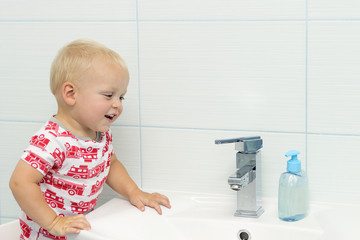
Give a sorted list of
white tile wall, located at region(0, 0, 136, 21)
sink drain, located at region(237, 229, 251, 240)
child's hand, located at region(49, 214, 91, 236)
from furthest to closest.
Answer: white tile wall, located at region(0, 0, 136, 21) < sink drain, located at region(237, 229, 251, 240) < child's hand, located at region(49, 214, 91, 236)

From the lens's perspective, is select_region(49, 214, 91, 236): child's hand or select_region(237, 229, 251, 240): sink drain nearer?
select_region(49, 214, 91, 236): child's hand

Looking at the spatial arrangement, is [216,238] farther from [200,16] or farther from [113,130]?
[200,16]

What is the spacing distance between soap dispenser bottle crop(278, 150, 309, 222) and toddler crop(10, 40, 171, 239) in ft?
1.02

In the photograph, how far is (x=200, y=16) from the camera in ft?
4.72

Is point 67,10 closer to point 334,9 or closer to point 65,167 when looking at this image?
point 65,167

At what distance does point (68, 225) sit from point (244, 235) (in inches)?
16.6

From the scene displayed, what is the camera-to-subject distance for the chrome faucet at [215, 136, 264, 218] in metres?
1.37

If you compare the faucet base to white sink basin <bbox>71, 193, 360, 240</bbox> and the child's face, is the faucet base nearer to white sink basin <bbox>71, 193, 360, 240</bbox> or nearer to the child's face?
white sink basin <bbox>71, 193, 360, 240</bbox>

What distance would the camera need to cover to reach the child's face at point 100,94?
4.20 feet

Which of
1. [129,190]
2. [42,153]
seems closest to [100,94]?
[42,153]

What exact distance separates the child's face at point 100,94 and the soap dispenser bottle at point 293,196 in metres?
0.45

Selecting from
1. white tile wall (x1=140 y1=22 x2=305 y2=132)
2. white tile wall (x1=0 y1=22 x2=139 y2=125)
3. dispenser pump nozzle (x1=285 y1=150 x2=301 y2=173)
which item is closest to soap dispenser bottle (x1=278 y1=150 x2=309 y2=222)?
dispenser pump nozzle (x1=285 y1=150 x2=301 y2=173)

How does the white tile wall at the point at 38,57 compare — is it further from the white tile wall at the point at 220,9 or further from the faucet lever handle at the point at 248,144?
the faucet lever handle at the point at 248,144

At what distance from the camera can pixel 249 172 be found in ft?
4.48
